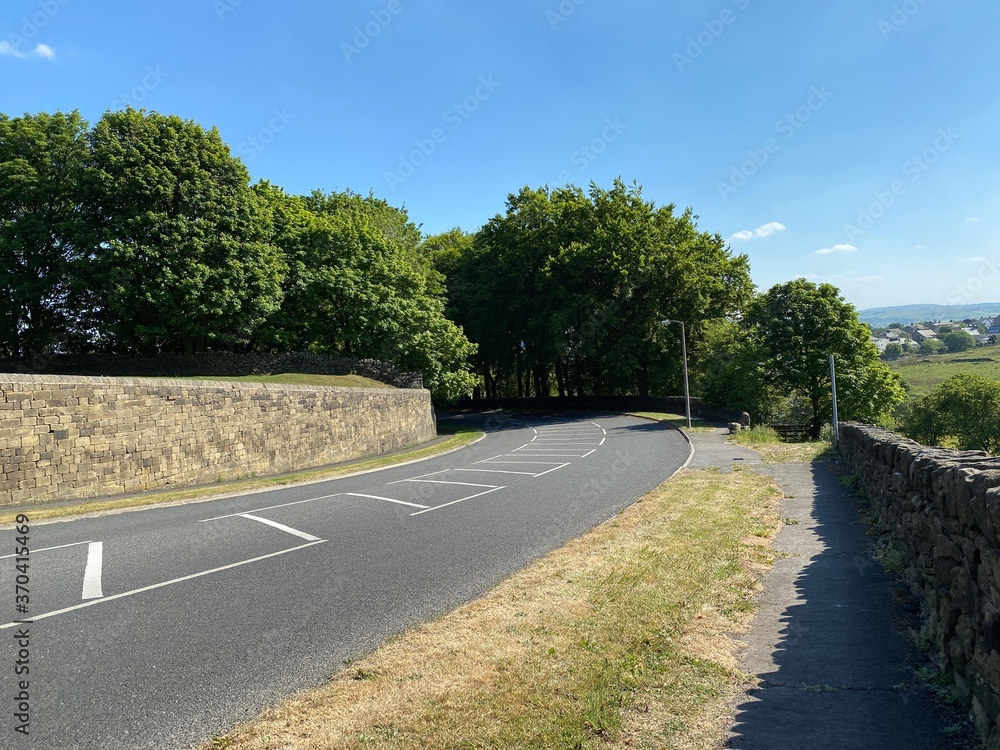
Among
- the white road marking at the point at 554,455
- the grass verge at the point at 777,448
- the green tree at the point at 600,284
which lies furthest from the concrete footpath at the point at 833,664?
the green tree at the point at 600,284

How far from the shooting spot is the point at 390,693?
4574 millimetres

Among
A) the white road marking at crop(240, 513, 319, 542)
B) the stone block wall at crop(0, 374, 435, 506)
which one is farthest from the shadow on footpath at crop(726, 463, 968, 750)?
the stone block wall at crop(0, 374, 435, 506)

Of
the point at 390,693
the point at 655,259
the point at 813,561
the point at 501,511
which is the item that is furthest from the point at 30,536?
the point at 655,259

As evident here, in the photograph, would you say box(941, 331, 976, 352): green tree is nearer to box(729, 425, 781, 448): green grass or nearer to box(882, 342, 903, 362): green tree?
box(882, 342, 903, 362): green tree

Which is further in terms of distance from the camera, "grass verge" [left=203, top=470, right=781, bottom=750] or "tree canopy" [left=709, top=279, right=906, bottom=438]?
"tree canopy" [left=709, top=279, right=906, bottom=438]

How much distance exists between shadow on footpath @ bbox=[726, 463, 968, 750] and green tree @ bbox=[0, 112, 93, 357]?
3222 cm

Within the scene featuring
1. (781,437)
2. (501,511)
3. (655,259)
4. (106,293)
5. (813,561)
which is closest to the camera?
(813,561)

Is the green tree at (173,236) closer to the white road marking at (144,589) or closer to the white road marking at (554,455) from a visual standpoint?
the white road marking at (554,455)

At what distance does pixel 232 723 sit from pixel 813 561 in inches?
283

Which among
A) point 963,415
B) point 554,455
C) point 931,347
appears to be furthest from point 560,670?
point 931,347

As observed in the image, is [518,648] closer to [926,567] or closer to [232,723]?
[232,723]

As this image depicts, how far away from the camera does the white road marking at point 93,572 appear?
23.4 ft

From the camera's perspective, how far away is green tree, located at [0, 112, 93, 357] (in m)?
28.3

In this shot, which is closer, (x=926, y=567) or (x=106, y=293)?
(x=926, y=567)
